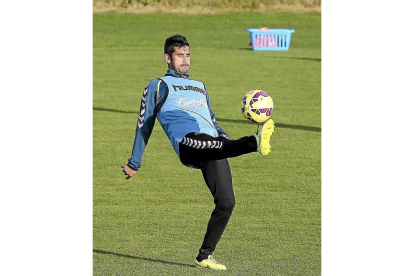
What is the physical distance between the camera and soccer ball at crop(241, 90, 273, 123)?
333 inches

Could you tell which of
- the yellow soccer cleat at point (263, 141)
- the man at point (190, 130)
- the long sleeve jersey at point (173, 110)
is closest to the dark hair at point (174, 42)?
the man at point (190, 130)

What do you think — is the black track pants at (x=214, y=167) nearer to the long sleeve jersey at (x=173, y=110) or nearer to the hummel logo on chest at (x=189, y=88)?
the long sleeve jersey at (x=173, y=110)

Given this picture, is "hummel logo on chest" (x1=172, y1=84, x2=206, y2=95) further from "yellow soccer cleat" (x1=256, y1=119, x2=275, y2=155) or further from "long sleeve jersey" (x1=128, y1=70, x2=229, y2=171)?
"yellow soccer cleat" (x1=256, y1=119, x2=275, y2=155)

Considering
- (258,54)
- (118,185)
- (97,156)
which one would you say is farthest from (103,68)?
(118,185)

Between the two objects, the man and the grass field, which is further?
the grass field

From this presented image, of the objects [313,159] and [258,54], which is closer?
[313,159]

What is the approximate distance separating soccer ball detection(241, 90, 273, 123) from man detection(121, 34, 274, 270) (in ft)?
1.28

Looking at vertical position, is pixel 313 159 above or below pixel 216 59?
below

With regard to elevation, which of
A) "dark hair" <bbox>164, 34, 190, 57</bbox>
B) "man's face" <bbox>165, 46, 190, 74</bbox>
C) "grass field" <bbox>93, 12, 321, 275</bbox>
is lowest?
"grass field" <bbox>93, 12, 321, 275</bbox>

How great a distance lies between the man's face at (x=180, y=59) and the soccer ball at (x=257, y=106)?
0.73 m

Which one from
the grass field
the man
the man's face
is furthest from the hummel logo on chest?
the grass field

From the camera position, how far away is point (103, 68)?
28609 millimetres

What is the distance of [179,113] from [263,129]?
1065 millimetres

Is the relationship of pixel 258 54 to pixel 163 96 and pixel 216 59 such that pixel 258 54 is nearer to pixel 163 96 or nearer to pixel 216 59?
pixel 216 59
